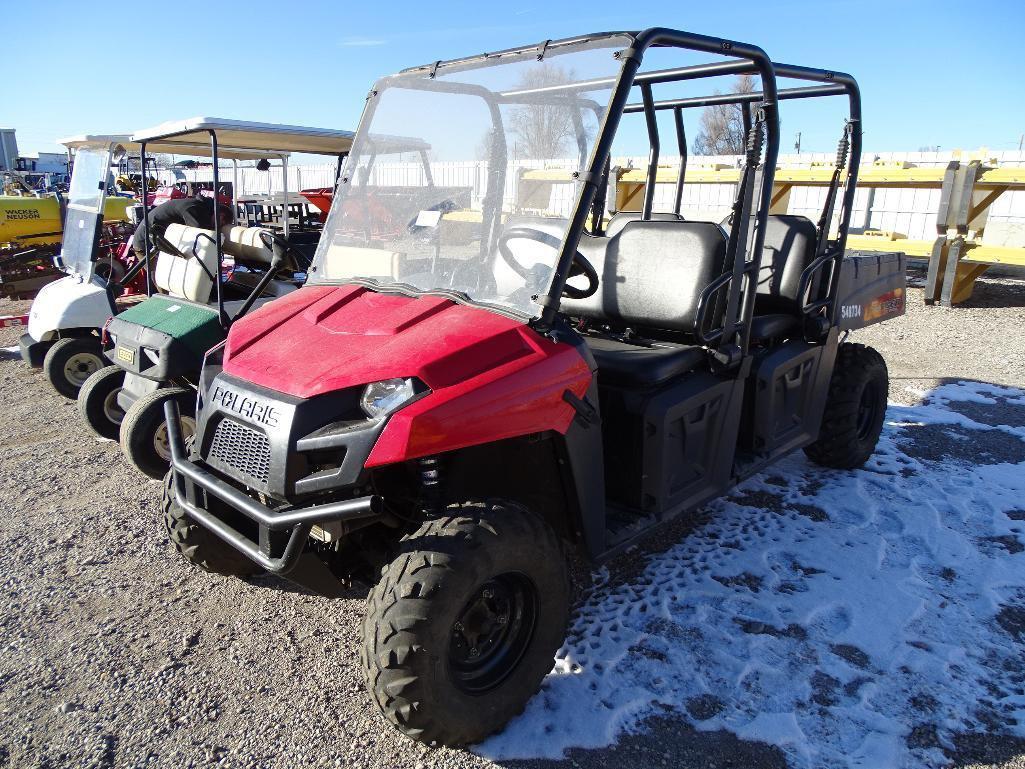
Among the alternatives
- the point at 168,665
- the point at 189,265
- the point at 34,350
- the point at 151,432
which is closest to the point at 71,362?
the point at 34,350

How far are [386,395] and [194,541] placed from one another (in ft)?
3.88

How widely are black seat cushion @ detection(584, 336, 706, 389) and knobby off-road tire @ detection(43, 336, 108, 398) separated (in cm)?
481

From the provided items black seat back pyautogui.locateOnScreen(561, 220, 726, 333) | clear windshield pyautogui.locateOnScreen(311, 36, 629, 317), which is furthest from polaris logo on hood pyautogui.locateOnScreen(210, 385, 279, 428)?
black seat back pyautogui.locateOnScreen(561, 220, 726, 333)

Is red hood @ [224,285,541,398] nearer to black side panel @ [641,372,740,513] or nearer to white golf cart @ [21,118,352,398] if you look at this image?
black side panel @ [641,372,740,513]

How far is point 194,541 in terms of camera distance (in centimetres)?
282

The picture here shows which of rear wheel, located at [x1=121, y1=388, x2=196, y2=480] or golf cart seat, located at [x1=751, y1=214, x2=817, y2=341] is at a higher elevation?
golf cart seat, located at [x1=751, y1=214, x2=817, y2=341]

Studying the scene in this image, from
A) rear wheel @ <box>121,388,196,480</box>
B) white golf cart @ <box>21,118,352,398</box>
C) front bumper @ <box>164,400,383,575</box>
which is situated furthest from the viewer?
white golf cart @ <box>21,118,352,398</box>

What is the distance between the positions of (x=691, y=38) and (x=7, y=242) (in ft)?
38.3

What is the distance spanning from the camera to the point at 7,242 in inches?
432

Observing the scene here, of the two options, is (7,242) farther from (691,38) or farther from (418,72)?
(691,38)

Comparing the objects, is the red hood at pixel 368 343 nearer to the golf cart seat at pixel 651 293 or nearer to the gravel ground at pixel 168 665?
the golf cart seat at pixel 651 293

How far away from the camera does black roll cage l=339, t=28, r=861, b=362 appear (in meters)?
2.50

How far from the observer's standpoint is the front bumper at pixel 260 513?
2.08m

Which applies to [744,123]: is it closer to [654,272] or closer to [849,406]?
[654,272]
